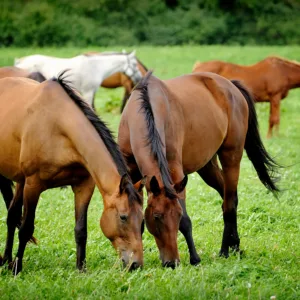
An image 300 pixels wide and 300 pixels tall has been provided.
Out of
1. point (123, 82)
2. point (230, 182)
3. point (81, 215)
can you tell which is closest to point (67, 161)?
point (81, 215)

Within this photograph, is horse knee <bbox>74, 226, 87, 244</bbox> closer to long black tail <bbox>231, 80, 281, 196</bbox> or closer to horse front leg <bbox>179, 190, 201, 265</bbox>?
horse front leg <bbox>179, 190, 201, 265</bbox>

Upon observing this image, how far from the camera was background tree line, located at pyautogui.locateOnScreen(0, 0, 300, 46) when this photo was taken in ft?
133

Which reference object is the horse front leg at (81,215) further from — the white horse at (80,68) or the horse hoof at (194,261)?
the white horse at (80,68)

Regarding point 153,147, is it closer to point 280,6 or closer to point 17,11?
point 17,11

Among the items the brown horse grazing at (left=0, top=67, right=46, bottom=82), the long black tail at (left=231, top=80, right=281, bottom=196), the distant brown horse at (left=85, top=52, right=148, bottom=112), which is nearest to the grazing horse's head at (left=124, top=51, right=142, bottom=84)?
the distant brown horse at (left=85, top=52, right=148, bottom=112)

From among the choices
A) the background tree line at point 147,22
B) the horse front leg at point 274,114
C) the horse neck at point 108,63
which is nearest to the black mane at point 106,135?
the horse front leg at point 274,114

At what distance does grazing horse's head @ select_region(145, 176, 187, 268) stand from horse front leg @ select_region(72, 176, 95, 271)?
0.67m

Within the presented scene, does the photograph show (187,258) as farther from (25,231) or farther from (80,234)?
(25,231)

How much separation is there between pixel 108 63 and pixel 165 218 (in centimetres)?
1128

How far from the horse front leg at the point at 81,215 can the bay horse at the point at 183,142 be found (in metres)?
0.45

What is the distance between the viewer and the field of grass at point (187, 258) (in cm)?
441

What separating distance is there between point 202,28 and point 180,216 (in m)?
39.8

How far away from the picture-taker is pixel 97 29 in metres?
41.6

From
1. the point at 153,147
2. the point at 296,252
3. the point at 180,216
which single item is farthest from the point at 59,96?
the point at 296,252
